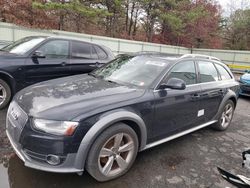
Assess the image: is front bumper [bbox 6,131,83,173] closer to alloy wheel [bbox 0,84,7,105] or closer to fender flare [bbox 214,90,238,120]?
alloy wheel [bbox 0,84,7,105]

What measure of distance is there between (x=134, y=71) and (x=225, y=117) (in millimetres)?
2470

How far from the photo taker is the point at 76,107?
7.53ft

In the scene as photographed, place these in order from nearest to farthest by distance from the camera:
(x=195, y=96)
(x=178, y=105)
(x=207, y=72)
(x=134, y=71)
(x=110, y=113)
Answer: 1. (x=110, y=113)
2. (x=178, y=105)
3. (x=134, y=71)
4. (x=195, y=96)
5. (x=207, y=72)

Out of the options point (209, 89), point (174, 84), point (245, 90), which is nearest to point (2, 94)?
point (174, 84)

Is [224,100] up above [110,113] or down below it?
below

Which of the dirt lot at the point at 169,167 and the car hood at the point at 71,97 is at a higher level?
the car hood at the point at 71,97

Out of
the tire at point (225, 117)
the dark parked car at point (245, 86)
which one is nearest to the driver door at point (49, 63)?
the tire at point (225, 117)

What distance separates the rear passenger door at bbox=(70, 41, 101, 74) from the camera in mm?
5321

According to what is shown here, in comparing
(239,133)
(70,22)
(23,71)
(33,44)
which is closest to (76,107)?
(23,71)

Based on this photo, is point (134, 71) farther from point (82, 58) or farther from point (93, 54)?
point (93, 54)

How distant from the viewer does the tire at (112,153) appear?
2.35 m

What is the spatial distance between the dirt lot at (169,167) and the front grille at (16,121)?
0.50 m

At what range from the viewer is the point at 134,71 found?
3.35 m

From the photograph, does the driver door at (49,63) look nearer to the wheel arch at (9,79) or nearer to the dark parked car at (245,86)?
the wheel arch at (9,79)
